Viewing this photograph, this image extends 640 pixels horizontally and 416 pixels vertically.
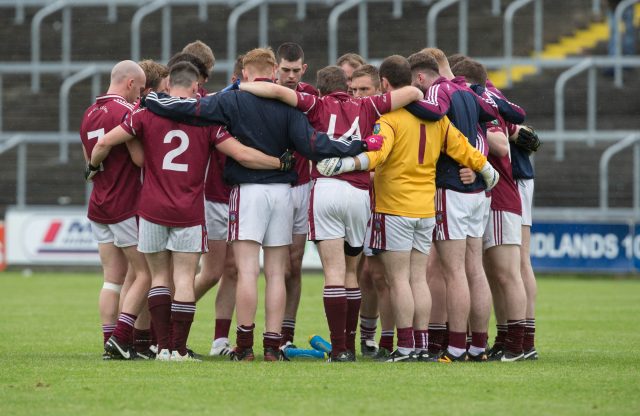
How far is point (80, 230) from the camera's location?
2247 centimetres

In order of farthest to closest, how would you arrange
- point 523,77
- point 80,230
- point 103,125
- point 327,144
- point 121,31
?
1. point 121,31
2. point 523,77
3. point 80,230
4. point 103,125
5. point 327,144

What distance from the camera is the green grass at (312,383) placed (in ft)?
23.2

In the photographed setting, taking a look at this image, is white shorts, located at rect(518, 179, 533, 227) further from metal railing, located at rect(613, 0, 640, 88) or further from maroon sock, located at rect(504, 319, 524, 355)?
metal railing, located at rect(613, 0, 640, 88)

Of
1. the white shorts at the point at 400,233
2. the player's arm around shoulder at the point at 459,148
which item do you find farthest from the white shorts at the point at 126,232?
the player's arm around shoulder at the point at 459,148

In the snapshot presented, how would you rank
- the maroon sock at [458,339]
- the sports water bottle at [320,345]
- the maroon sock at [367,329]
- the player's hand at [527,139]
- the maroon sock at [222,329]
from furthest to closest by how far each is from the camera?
the maroon sock at [367,329] < the maroon sock at [222,329] < the player's hand at [527,139] < the sports water bottle at [320,345] < the maroon sock at [458,339]

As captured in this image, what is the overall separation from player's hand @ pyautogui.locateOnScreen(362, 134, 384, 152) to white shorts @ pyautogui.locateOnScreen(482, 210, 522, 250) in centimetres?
→ 139

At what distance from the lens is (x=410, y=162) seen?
31.1 ft

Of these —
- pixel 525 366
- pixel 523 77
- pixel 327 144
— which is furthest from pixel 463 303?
pixel 523 77

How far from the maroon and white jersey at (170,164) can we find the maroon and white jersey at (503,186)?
7.55 feet

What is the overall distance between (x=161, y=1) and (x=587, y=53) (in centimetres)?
951

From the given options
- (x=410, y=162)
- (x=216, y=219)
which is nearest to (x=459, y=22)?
(x=216, y=219)

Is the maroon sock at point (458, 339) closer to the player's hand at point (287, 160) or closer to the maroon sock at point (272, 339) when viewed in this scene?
the maroon sock at point (272, 339)

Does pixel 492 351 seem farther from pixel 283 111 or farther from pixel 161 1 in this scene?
pixel 161 1

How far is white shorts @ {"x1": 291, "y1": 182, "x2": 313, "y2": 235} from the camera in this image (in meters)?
10.2
